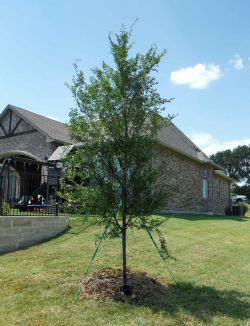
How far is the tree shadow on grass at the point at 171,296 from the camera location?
550cm

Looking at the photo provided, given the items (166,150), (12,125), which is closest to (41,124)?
(12,125)

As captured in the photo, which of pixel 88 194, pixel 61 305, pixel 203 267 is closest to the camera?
pixel 61 305

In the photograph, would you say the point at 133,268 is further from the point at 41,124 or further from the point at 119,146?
the point at 41,124

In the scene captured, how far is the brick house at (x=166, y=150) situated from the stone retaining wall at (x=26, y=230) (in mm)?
6760

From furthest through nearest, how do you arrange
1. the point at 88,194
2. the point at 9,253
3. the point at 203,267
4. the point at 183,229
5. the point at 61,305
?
the point at 183,229, the point at 9,253, the point at 203,267, the point at 88,194, the point at 61,305

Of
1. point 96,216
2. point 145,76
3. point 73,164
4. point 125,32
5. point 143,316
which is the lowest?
point 143,316

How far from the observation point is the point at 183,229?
12.8m

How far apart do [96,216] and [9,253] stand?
324cm

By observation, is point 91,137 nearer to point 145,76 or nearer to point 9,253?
point 145,76

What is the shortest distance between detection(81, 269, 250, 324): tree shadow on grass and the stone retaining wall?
10.3 ft

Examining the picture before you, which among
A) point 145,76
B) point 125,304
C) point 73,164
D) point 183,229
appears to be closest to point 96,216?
point 73,164

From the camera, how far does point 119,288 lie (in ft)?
20.3

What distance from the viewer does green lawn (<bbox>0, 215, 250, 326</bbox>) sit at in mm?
5156

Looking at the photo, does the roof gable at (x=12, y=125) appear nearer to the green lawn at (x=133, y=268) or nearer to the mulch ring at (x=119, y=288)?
the green lawn at (x=133, y=268)
